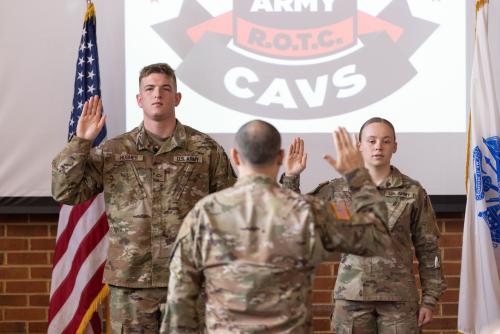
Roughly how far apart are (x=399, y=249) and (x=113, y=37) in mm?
2096

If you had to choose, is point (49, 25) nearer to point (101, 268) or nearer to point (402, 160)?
point (101, 268)

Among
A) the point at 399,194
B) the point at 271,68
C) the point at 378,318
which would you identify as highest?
the point at 271,68

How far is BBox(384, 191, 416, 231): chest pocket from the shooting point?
3.23 metres

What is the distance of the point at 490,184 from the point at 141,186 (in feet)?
6.63

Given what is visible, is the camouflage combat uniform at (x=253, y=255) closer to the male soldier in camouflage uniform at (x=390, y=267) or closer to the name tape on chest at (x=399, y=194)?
the male soldier in camouflage uniform at (x=390, y=267)

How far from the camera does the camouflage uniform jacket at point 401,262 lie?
318 cm

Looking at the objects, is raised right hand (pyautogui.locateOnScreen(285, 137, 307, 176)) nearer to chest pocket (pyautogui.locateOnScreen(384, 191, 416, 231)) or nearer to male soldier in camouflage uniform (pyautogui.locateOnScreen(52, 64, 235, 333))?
male soldier in camouflage uniform (pyautogui.locateOnScreen(52, 64, 235, 333))

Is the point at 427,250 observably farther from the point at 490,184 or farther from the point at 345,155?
the point at 345,155

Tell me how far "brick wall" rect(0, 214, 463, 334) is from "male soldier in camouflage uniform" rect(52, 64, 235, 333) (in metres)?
1.40

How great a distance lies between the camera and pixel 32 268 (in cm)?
446

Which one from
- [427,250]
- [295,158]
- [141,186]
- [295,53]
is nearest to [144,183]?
[141,186]

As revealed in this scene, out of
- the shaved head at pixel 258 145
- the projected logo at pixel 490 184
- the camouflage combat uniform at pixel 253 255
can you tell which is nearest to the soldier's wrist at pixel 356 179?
the camouflage combat uniform at pixel 253 255

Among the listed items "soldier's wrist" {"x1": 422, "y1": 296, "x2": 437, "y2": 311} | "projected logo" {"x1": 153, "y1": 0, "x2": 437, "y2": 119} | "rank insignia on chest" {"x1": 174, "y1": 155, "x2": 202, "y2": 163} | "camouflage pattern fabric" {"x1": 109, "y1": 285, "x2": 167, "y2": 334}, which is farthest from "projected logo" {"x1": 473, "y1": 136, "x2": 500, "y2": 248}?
"camouflage pattern fabric" {"x1": 109, "y1": 285, "x2": 167, "y2": 334}

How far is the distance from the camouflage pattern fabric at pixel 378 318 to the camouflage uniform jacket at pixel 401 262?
40mm
